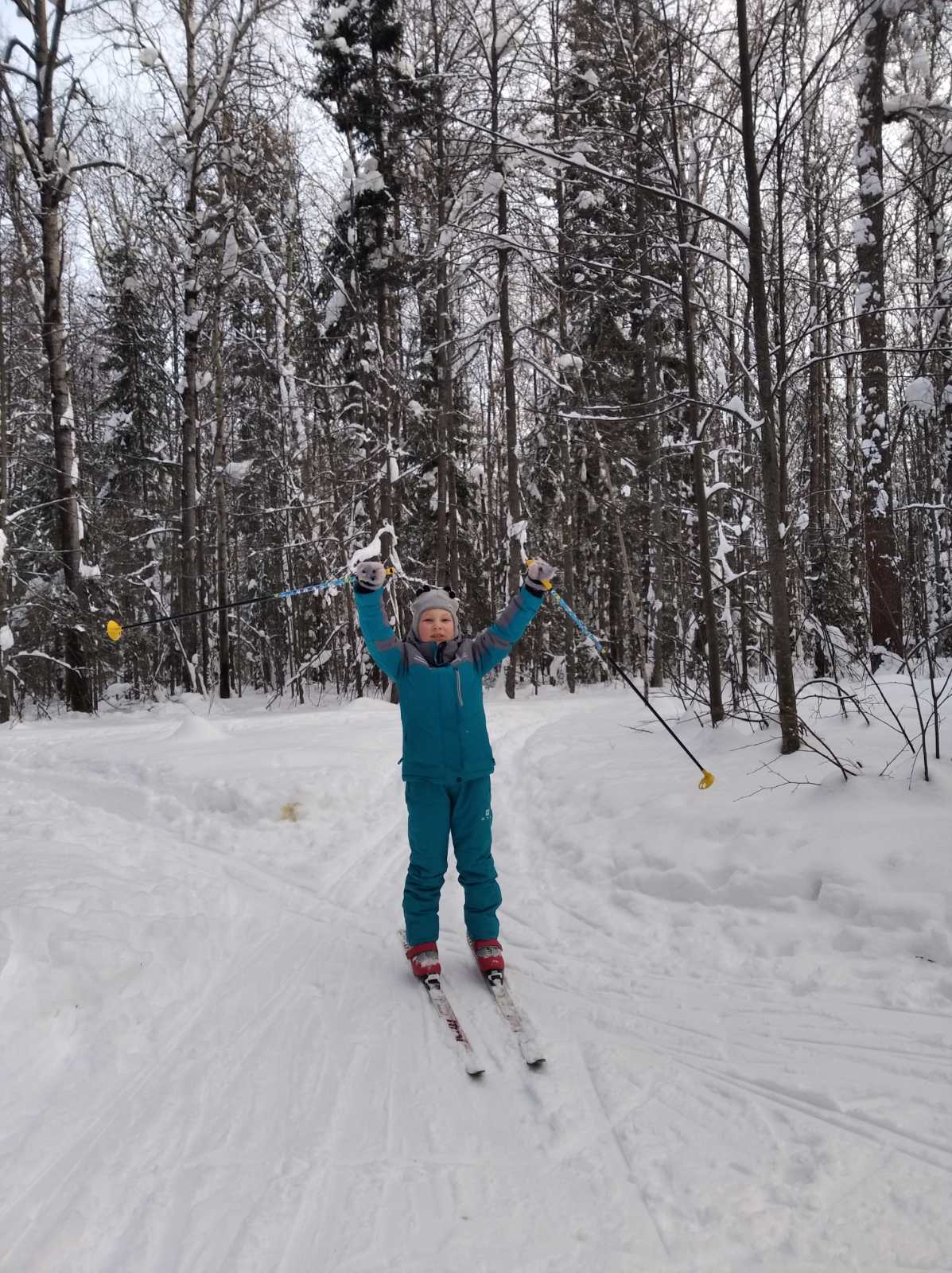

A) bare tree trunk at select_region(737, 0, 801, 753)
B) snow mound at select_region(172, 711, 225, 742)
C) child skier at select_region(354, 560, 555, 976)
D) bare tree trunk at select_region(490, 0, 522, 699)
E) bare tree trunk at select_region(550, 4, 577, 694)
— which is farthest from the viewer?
bare tree trunk at select_region(490, 0, 522, 699)

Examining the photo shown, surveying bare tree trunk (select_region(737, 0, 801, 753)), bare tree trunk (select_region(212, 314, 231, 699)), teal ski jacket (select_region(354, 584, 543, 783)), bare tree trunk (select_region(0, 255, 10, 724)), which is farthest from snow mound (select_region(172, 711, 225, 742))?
bare tree trunk (select_region(737, 0, 801, 753))

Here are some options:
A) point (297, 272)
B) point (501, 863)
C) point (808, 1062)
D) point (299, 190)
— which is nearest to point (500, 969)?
point (808, 1062)

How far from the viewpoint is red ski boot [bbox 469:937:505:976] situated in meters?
3.60

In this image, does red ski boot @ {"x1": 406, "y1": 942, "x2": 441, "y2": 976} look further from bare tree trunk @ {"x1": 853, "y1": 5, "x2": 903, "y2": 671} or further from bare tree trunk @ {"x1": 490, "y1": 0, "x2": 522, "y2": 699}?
bare tree trunk @ {"x1": 490, "y1": 0, "x2": 522, "y2": 699}

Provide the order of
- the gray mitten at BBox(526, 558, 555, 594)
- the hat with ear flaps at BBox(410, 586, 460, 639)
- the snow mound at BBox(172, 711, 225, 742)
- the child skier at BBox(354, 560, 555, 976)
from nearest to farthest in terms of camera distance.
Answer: the child skier at BBox(354, 560, 555, 976), the gray mitten at BBox(526, 558, 555, 594), the hat with ear flaps at BBox(410, 586, 460, 639), the snow mound at BBox(172, 711, 225, 742)

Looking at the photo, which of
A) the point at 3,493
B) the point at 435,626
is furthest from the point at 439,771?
the point at 3,493

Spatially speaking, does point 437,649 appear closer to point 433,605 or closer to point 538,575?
point 433,605

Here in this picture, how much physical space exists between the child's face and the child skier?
0.04 meters

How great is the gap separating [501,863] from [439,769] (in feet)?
6.47

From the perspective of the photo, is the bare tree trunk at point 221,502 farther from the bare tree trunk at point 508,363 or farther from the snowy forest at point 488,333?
the bare tree trunk at point 508,363

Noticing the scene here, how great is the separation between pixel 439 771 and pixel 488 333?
39.3 feet

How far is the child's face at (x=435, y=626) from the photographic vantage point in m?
3.96

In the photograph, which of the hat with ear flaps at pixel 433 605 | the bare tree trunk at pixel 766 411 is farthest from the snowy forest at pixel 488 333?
the hat with ear flaps at pixel 433 605

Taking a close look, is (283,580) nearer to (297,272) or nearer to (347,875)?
(297,272)
